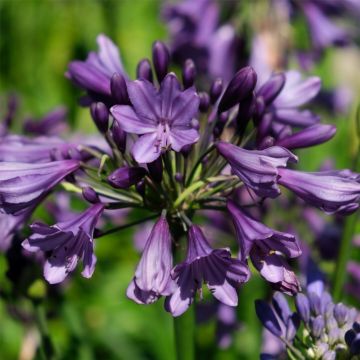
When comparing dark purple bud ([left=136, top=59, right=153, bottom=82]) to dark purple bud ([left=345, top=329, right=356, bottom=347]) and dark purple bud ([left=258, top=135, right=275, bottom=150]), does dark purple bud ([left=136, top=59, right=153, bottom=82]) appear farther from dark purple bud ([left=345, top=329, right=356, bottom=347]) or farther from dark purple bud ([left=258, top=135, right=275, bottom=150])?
dark purple bud ([left=345, top=329, right=356, bottom=347])

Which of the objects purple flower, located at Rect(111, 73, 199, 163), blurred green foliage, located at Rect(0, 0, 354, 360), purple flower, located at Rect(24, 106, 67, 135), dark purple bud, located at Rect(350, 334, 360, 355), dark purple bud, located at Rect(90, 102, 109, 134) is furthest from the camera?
blurred green foliage, located at Rect(0, 0, 354, 360)

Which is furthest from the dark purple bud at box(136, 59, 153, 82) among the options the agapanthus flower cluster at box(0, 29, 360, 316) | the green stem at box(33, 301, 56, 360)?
the green stem at box(33, 301, 56, 360)

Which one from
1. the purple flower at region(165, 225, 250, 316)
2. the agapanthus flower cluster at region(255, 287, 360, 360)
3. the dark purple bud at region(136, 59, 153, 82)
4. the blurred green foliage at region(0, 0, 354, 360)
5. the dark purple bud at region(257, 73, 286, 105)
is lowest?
the blurred green foliage at region(0, 0, 354, 360)

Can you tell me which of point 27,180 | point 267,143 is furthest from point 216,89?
point 27,180

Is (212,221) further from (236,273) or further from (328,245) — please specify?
(236,273)

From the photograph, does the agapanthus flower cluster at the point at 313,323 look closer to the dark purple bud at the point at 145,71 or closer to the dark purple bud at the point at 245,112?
the dark purple bud at the point at 245,112

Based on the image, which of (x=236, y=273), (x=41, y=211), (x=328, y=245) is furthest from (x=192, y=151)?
(x=41, y=211)

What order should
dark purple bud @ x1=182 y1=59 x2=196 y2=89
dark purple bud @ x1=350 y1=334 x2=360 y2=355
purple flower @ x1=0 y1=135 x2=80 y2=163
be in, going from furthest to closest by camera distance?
purple flower @ x1=0 y1=135 x2=80 y2=163
dark purple bud @ x1=182 y1=59 x2=196 y2=89
dark purple bud @ x1=350 y1=334 x2=360 y2=355

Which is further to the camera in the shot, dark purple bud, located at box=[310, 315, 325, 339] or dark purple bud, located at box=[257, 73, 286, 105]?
dark purple bud, located at box=[257, 73, 286, 105]
